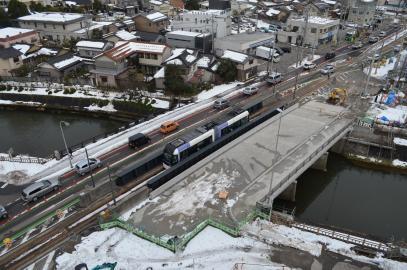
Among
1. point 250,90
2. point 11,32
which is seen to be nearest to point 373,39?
point 250,90

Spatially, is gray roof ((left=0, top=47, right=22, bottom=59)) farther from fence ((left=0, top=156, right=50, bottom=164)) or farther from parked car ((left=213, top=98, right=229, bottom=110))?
parked car ((left=213, top=98, right=229, bottom=110))

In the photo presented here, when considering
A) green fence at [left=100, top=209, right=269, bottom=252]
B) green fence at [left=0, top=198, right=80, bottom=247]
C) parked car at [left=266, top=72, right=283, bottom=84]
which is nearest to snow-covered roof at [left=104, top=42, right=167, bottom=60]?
parked car at [left=266, top=72, right=283, bottom=84]

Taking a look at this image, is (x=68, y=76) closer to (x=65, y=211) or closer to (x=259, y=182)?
(x=65, y=211)

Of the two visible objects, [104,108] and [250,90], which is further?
[104,108]

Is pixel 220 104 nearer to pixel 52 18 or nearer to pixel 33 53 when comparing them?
pixel 33 53

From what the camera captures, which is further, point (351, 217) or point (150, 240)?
point (351, 217)

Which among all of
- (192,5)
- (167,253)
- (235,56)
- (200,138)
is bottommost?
(167,253)

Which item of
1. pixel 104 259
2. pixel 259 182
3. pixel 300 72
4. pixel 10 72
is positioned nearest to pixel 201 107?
pixel 259 182
